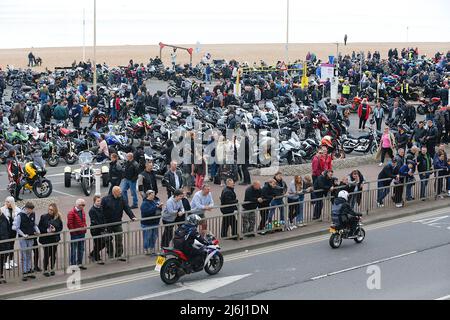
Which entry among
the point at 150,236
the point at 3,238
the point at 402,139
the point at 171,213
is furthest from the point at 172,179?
the point at 402,139

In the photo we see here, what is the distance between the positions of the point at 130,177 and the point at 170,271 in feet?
22.9

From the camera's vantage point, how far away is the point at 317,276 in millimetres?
17188

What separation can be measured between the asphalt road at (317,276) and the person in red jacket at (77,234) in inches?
35.3

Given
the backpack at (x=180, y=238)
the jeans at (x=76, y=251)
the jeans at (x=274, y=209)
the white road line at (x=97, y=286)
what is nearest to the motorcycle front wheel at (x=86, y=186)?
the jeans at (x=274, y=209)

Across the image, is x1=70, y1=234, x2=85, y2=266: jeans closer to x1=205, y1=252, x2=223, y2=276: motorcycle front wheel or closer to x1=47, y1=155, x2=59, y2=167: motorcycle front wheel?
x1=205, y1=252, x2=223, y2=276: motorcycle front wheel

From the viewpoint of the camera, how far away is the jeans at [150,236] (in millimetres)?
18344

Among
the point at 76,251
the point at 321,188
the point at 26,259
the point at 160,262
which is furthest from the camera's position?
the point at 321,188

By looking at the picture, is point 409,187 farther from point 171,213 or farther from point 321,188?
point 171,213

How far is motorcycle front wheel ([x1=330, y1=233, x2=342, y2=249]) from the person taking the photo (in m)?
19.4

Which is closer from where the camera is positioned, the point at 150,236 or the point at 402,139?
the point at 150,236

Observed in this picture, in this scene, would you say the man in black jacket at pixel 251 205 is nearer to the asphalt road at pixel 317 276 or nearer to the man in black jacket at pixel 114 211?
the asphalt road at pixel 317 276
